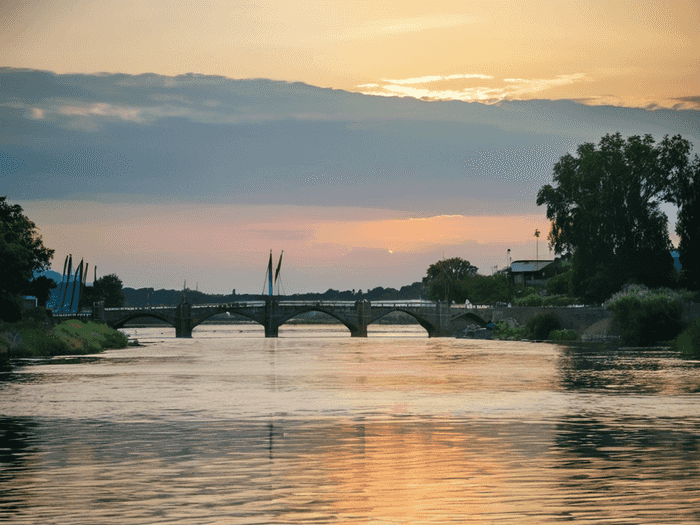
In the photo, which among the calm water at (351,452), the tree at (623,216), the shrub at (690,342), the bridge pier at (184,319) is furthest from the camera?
the bridge pier at (184,319)

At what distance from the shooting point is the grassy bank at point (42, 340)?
295 ft

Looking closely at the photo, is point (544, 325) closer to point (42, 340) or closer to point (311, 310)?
point (311, 310)

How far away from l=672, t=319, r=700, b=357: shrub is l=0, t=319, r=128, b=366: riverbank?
54.1m

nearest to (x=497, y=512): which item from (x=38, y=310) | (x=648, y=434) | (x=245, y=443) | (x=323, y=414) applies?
(x=245, y=443)

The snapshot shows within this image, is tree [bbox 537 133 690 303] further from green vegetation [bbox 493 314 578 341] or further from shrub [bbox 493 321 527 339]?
shrub [bbox 493 321 527 339]

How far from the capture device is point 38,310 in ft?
385

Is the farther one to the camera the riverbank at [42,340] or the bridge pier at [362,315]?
the bridge pier at [362,315]

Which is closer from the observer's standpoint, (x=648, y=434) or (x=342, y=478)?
(x=342, y=478)

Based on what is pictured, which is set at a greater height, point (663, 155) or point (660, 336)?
point (663, 155)

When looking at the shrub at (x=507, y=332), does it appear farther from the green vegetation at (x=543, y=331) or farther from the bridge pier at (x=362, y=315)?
the bridge pier at (x=362, y=315)

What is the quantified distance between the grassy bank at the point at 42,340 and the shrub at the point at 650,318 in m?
54.3

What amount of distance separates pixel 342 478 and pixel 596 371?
4603 cm

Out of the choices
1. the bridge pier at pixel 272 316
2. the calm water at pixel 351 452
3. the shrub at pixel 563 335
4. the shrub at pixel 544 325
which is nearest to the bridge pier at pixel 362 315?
the bridge pier at pixel 272 316

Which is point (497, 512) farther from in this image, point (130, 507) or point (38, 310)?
point (38, 310)
